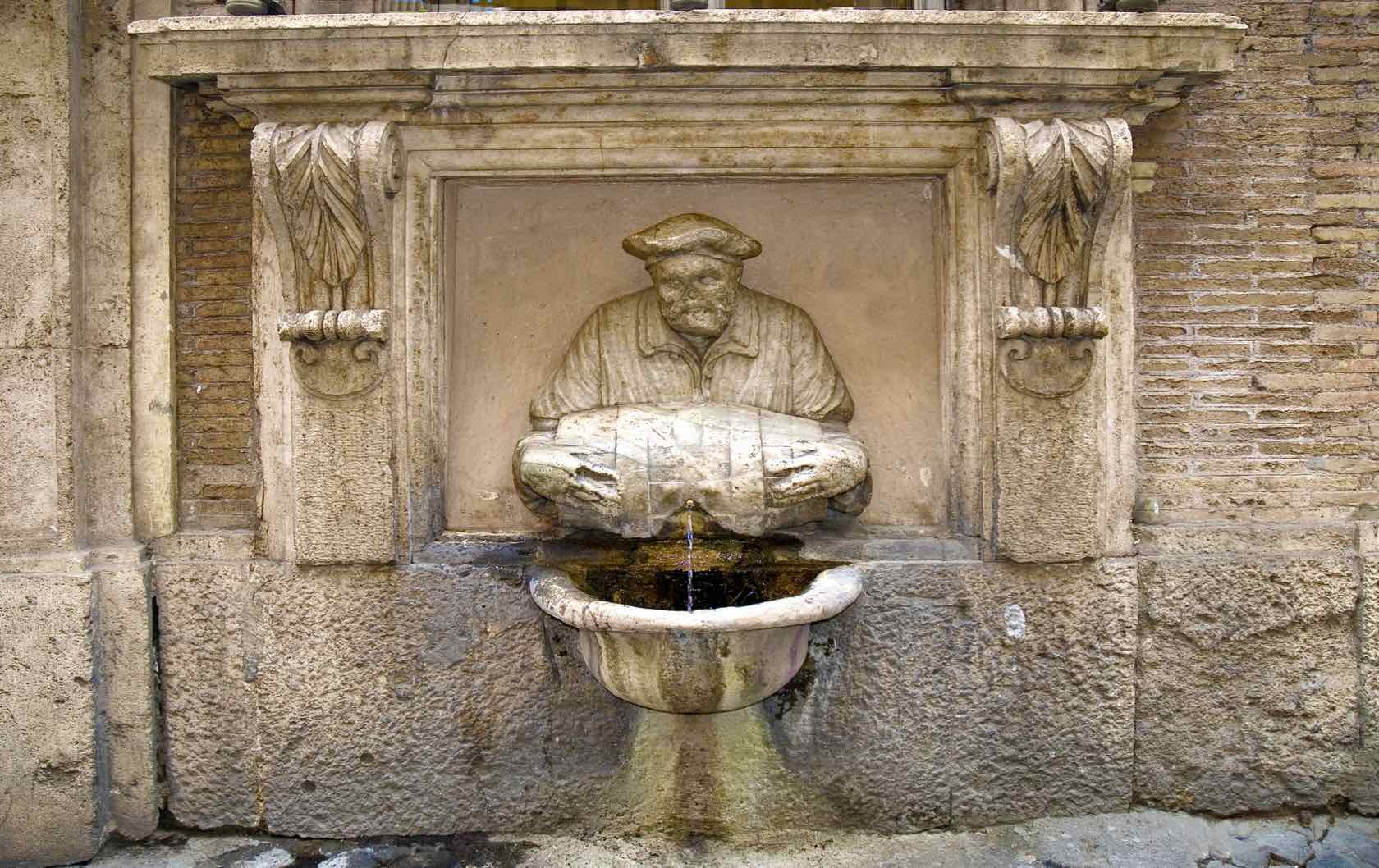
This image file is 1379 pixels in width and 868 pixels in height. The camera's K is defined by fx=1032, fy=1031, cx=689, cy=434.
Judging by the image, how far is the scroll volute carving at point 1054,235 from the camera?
3.05 meters

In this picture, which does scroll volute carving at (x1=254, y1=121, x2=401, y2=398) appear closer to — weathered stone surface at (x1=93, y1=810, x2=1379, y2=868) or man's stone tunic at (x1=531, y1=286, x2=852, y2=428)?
man's stone tunic at (x1=531, y1=286, x2=852, y2=428)

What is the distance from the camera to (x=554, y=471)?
3.08 m

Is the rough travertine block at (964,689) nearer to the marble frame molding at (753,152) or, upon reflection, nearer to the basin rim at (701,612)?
the marble frame molding at (753,152)

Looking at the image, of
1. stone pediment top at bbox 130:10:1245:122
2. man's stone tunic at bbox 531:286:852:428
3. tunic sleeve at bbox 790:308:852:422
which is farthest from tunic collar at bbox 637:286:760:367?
stone pediment top at bbox 130:10:1245:122

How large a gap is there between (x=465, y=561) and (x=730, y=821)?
3.84 ft

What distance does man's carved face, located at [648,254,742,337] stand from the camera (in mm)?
3326

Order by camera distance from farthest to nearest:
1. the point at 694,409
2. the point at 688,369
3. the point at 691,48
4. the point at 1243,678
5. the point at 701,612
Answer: the point at 688,369 < the point at 694,409 < the point at 1243,678 < the point at 691,48 < the point at 701,612

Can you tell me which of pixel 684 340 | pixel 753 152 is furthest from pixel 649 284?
pixel 753 152

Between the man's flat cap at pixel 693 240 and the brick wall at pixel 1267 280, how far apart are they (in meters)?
1.31

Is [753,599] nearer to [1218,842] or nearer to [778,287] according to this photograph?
[778,287]

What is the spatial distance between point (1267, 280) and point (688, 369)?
191 centimetres

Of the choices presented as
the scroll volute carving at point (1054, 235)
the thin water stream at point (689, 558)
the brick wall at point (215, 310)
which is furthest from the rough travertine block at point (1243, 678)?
the brick wall at point (215, 310)

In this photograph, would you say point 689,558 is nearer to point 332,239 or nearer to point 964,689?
point 964,689

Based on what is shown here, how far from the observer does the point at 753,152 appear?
3297mm
